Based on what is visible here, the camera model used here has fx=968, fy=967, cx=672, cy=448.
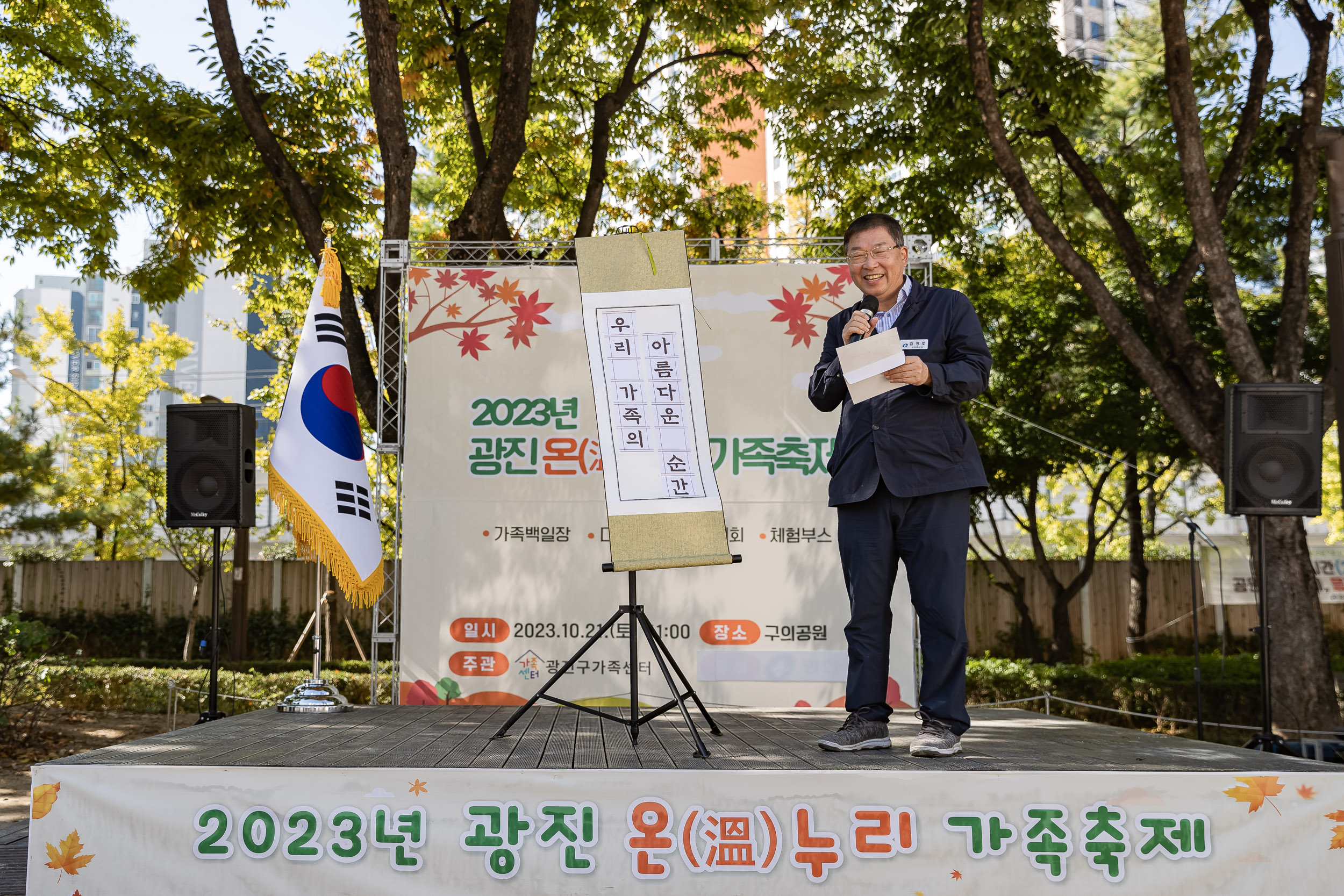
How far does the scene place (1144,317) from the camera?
10023 millimetres

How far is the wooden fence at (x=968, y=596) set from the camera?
44.0 ft

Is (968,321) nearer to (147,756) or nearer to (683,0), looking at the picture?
(147,756)

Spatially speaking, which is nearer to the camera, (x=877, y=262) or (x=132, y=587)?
(x=877, y=262)

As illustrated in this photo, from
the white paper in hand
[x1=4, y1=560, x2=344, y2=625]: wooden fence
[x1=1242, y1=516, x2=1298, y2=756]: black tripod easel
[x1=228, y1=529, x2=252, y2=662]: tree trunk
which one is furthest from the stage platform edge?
[x1=4, y1=560, x2=344, y2=625]: wooden fence

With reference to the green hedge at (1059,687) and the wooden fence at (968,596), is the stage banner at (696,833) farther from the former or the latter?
the wooden fence at (968,596)

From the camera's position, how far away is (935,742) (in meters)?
2.41

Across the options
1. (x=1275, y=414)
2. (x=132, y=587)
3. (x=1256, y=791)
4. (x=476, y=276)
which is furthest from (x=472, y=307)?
(x=132, y=587)

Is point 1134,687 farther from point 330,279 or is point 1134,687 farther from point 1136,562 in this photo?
point 330,279

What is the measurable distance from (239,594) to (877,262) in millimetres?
8136

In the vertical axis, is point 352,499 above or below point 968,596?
above

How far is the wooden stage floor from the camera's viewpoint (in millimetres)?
2289

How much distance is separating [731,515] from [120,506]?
12069mm

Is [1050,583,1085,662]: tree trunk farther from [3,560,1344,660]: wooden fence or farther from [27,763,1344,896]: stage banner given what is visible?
[27,763,1344,896]: stage banner

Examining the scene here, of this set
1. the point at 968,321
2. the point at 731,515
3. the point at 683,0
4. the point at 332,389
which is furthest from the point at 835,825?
the point at 683,0
